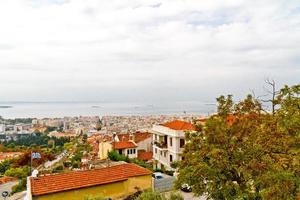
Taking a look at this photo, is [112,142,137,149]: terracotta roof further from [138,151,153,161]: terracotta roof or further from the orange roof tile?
[138,151,153,161]: terracotta roof

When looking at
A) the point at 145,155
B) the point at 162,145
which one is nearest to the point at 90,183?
the point at 162,145

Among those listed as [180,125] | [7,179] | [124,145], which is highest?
[180,125]

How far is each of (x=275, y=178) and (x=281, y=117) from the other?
2407 millimetres

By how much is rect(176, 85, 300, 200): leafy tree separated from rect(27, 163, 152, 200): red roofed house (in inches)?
185

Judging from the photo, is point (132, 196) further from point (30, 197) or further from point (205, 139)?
point (205, 139)

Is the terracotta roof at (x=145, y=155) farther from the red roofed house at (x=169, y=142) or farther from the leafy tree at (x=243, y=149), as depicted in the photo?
the leafy tree at (x=243, y=149)

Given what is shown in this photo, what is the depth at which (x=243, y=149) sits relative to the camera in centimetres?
1255

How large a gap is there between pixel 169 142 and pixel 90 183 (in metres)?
20.8

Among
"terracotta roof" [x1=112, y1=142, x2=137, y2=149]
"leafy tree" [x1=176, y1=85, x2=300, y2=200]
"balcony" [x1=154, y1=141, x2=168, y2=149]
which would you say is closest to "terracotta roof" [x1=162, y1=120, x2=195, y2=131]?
"balcony" [x1=154, y1=141, x2=168, y2=149]

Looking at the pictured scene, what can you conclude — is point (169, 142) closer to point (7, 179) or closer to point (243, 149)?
point (7, 179)

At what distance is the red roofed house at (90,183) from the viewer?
626 inches

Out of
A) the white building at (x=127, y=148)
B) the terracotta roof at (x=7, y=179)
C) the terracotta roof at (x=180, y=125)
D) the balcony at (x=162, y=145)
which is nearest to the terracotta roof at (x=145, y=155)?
the white building at (x=127, y=148)

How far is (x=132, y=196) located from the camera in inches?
692

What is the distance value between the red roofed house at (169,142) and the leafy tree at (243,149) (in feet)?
66.2
